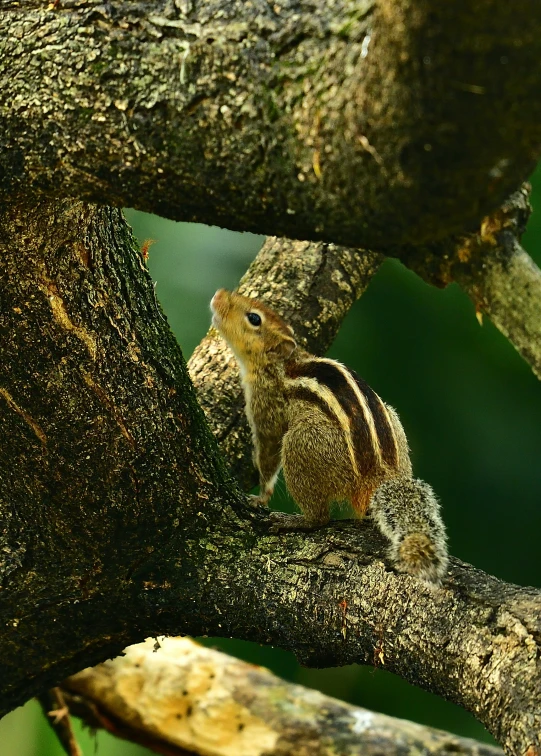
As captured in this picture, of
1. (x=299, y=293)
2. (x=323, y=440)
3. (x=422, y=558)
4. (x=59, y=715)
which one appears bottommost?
(x=59, y=715)

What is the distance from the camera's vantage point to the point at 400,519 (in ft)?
7.27

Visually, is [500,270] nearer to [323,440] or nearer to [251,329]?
[323,440]

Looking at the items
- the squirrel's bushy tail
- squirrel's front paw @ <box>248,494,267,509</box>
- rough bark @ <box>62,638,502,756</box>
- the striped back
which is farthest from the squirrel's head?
rough bark @ <box>62,638,502,756</box>

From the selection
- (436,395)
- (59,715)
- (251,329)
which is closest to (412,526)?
(251,329)

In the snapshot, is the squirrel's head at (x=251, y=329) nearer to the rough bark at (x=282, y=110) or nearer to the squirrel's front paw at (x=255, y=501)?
the squirrel's front paw at (x=255, y=501)

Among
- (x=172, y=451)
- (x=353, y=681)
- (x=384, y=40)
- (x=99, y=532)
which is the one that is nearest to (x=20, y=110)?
(x=384, y=40)

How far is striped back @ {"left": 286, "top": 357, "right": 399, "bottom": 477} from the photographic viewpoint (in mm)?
2602

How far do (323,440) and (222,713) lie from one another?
1.34m

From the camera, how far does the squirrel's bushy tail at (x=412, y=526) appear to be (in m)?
1.97

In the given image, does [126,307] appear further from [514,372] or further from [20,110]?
[514,372]

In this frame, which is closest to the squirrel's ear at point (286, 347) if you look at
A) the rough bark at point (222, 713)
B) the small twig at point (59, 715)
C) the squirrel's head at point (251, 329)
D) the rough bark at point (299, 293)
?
the squirrel's head at point (251, 329)

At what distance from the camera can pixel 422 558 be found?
Result: 1962mm

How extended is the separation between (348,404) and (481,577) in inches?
32.9

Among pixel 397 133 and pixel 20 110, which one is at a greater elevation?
pixel 20 110
